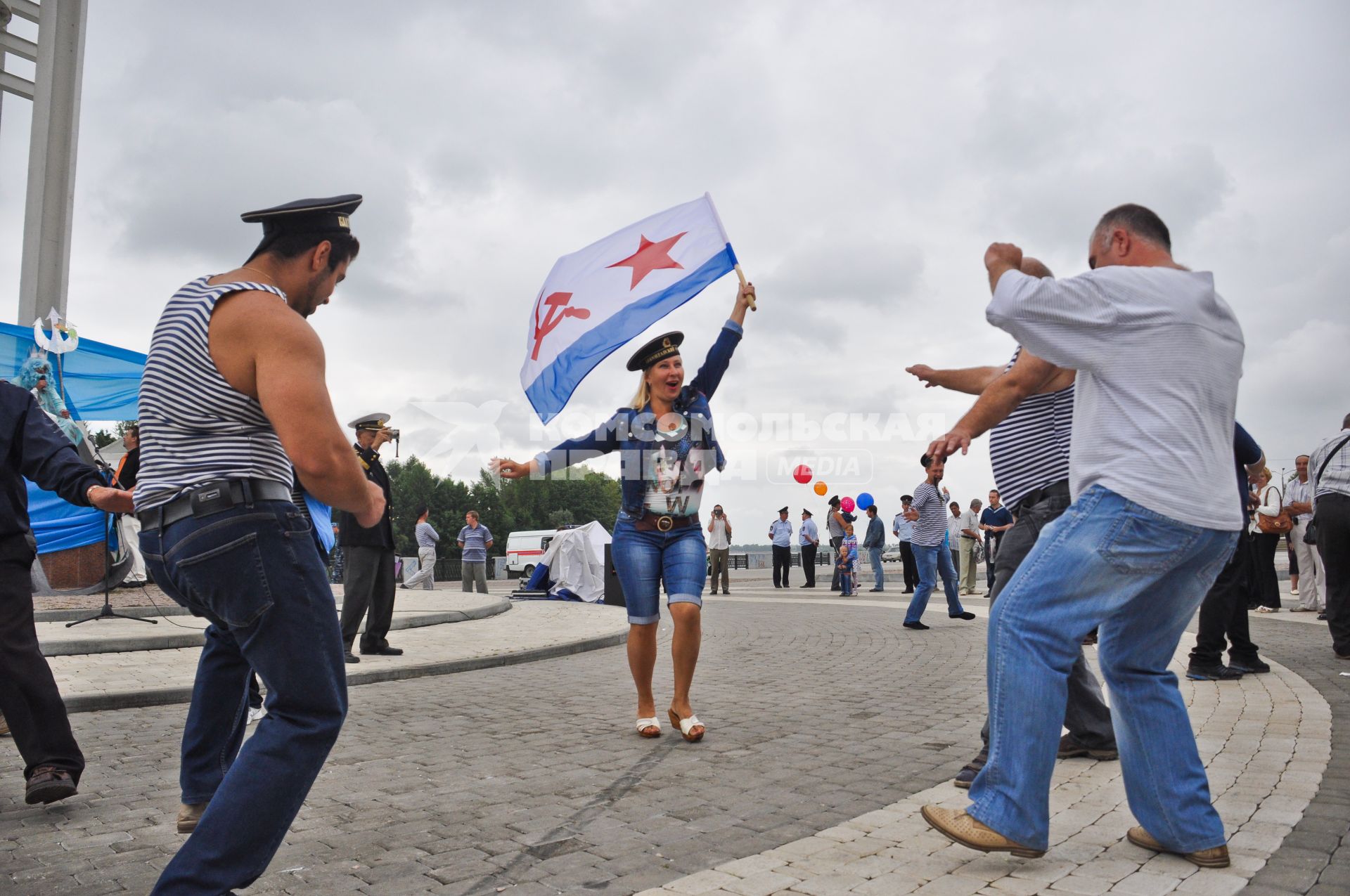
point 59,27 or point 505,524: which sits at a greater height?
point 59,27

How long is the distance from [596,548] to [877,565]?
6.94 metres

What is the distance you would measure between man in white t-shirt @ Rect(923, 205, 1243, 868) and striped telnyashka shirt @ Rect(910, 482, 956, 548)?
27.3 ft

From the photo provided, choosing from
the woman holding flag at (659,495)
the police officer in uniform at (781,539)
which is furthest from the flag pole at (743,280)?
the police officer in uniform at (781,539)

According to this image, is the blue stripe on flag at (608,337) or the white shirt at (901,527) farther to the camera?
the white shirt at (901,527)

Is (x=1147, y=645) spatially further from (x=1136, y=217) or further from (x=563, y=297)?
(x=563, y=297)

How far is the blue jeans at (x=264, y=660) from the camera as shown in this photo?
215cm

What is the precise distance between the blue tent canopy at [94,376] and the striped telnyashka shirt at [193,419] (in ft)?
42.3

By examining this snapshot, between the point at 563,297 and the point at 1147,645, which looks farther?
the point at 563,297

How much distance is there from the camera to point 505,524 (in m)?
90.1

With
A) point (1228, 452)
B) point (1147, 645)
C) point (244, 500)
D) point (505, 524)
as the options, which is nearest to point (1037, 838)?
point (1147, 645)

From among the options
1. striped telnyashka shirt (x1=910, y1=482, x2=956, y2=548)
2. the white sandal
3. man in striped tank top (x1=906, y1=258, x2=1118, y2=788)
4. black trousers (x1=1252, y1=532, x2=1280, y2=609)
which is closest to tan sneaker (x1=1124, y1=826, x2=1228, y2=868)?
man in striped tank top (x1=906, y1=258, x2=1118, y2=788)

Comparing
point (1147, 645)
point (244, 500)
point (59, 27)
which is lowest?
point (1147, 645)

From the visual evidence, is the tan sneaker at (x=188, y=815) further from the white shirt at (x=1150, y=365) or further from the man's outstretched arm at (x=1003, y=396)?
the white shirt at (x=1150, y=365)

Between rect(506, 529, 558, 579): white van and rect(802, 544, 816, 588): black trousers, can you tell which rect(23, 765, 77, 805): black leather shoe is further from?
rect(506, 529, 558, 579): white van
